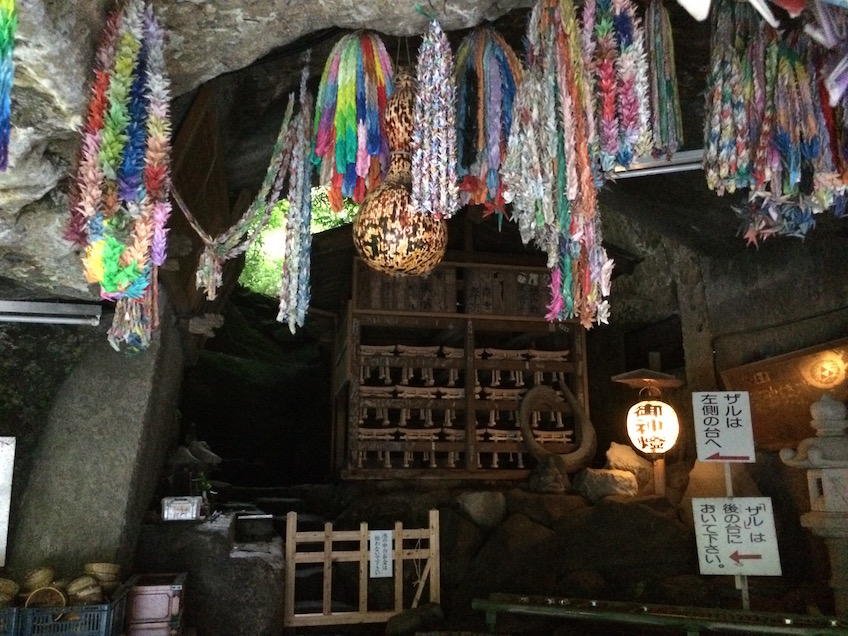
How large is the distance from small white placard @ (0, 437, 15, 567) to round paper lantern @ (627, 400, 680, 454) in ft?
22.0

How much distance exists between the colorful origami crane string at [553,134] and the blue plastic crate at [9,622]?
382cm

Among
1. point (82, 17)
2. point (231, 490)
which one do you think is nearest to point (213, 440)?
point (231, 490)

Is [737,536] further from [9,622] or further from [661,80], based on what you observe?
[9,622]

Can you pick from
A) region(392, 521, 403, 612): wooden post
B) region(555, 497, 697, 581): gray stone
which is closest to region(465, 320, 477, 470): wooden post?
region(555, 497, 697, 581): gray stone

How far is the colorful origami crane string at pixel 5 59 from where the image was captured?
2145mm

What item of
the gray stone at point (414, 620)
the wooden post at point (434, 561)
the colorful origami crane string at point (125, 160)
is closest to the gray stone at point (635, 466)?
the wooden post at point (434, 561)

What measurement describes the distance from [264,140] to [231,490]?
8014mm

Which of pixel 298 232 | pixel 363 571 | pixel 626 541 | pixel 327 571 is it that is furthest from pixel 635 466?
pixel 298 232

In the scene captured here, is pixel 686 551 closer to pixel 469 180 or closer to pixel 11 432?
pixel 469 180

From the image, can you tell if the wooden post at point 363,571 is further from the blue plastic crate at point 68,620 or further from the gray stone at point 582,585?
the blue plastic crate at point 68,620

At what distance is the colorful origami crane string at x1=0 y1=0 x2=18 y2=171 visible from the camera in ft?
7.04

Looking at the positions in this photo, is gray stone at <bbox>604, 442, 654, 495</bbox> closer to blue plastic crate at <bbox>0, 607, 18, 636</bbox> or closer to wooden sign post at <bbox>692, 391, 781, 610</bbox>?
wooden sign post at <bbox>692, 391, 781, 610</bbox>

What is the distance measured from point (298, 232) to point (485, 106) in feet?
4.40

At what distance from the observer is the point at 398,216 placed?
12.7ft
